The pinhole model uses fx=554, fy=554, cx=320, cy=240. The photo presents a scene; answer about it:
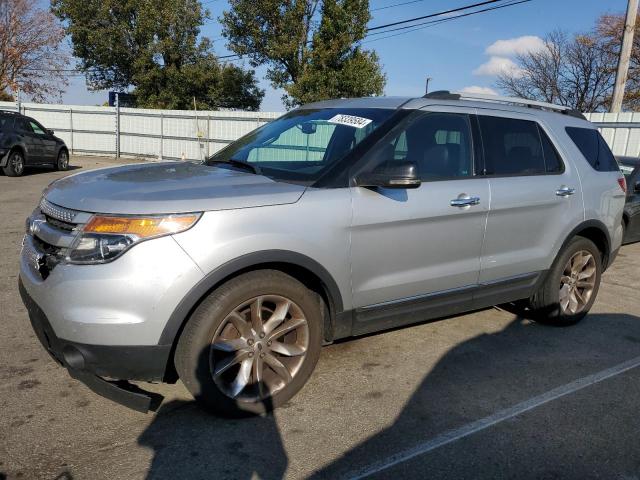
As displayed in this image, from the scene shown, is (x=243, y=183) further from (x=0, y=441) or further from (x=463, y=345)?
(x=463, y=345)

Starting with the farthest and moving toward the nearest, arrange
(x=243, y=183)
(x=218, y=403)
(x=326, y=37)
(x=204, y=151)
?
(x=326, y=37)
(x=204, y=151)
(x=243, y=183)
(x=218, y=403)

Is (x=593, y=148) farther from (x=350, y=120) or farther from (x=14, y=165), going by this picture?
(x=14, y=165)

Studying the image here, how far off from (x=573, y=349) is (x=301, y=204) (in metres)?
2.69

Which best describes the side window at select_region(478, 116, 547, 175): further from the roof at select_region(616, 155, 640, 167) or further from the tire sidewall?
the roof at select_region(616, 155, 640, 167)

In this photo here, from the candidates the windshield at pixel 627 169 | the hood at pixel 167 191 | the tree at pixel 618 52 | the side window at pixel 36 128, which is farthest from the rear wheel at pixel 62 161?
the tree at pixel 618 52

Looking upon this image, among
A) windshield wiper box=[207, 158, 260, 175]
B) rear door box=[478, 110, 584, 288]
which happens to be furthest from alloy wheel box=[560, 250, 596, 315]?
windshield wiper box=[207, 158, 260, 175]

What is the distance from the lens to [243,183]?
323 cm

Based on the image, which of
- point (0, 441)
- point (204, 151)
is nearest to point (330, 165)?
point (0, 441)

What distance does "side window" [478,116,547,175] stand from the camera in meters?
4.12

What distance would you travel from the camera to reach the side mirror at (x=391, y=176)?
10.7 feet

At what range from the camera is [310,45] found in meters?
23.0

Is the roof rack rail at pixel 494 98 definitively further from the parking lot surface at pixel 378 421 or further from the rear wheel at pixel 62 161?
the rear wheel at pixel 62 161

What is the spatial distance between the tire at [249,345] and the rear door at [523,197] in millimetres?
1559

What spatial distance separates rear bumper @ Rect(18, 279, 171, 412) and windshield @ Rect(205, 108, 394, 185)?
1.29 m
